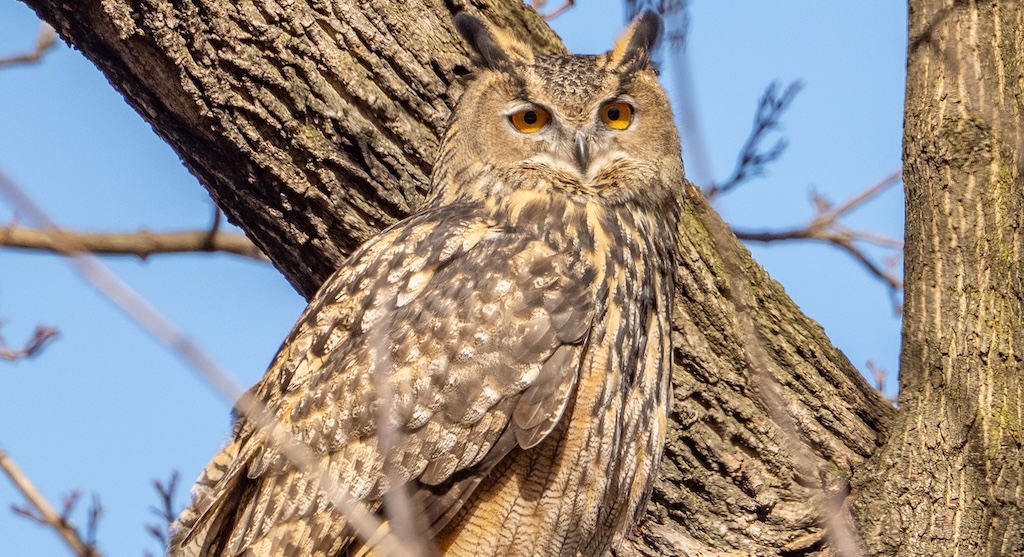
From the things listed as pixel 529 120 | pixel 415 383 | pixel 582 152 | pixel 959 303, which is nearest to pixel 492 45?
pixel 529 120

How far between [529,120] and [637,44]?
401 millimetres

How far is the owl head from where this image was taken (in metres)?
2.79

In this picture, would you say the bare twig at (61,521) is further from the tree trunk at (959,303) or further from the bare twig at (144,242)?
the tree trunk at (959,303)

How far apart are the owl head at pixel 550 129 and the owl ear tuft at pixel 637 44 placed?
0.03 meters

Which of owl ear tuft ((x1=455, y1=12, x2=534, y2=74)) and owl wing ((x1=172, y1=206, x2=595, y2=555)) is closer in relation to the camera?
owl wing ((x1=172, y1=206, x2=595, y2=555))

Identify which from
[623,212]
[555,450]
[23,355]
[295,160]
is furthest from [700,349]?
[23,355]

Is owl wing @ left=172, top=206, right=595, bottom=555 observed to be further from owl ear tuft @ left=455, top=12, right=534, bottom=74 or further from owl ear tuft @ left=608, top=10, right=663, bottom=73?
owl ear tuft @ left=608, top=10, right=663, bottom=73

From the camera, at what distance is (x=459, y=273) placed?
7.89ft

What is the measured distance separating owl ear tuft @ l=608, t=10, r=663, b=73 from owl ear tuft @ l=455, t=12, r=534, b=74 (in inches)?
10.1

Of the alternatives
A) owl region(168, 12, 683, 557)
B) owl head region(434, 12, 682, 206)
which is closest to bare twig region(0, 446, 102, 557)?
owl region(168, 12, 683, 557)

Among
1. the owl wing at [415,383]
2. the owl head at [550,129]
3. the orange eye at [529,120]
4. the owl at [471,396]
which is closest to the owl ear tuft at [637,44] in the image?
the owl head at [550,129]

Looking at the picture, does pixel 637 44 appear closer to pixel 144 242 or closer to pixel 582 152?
pixel 582 152

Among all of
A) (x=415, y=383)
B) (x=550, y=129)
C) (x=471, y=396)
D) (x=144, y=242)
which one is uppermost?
(x=144, y=242)

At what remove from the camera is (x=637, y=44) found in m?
2.99
